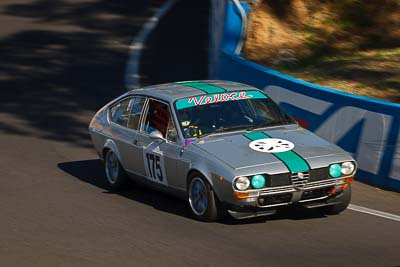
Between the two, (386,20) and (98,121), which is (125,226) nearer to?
(98,121)

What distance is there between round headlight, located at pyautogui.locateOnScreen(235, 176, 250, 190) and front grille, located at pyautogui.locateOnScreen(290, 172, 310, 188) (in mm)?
475

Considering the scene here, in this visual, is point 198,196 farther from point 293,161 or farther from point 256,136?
point 293,161

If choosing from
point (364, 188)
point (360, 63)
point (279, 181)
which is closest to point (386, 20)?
point (360, 63)

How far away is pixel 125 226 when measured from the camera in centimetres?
1000

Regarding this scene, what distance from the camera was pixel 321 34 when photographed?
20141 millimetres

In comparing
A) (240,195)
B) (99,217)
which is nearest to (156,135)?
(99,217)

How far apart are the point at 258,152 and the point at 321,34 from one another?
10758 millimetres

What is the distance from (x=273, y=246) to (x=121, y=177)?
3.63 m

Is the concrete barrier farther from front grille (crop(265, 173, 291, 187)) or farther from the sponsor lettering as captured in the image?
front grille (crop(265, 173, 291, 187))

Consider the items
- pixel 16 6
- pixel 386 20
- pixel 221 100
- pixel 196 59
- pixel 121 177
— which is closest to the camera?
pixel 221 100

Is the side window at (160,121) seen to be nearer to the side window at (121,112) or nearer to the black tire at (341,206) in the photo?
the side window at (121,112)

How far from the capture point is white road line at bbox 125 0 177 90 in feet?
66.7

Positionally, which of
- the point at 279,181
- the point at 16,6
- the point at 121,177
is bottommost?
the point at 16,6

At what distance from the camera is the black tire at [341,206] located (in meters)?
10.1
